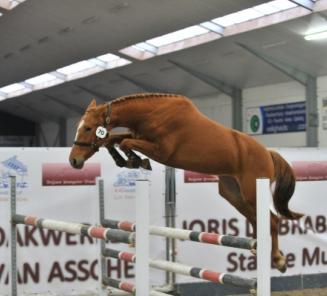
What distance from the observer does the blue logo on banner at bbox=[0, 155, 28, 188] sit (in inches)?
209

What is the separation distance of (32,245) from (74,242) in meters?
0.37

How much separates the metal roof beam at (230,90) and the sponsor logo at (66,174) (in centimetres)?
874

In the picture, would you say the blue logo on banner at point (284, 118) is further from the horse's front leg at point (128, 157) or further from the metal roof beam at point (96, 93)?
the horse's front leg at point (128, 157)

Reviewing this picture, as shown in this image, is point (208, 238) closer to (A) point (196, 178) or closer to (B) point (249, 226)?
(A) point (196, 178)

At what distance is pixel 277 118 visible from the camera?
43.3 feet

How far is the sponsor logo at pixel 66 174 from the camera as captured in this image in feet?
18.1

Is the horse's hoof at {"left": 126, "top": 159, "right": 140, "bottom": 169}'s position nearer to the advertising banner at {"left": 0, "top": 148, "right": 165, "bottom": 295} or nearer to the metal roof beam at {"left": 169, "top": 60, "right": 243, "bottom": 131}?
the advertising banner at {"left": 0, "top": 148, "right": 165, "bottom": 295}

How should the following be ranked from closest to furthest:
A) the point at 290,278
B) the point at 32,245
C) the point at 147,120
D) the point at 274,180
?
the point at 147,120 → the point at 274,180 → the point at 32,245 → the point at 290,278

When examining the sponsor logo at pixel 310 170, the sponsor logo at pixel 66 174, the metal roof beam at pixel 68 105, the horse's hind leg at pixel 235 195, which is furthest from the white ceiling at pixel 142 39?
the horse's hind leg at pixel 235 195

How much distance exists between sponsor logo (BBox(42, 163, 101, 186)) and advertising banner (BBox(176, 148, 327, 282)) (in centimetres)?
80

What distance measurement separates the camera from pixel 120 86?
57.4ft

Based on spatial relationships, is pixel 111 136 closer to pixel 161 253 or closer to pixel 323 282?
pixel 161 253

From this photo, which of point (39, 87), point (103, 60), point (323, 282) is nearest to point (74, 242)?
point (323, 282)

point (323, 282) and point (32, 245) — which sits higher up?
point (32, 245)
